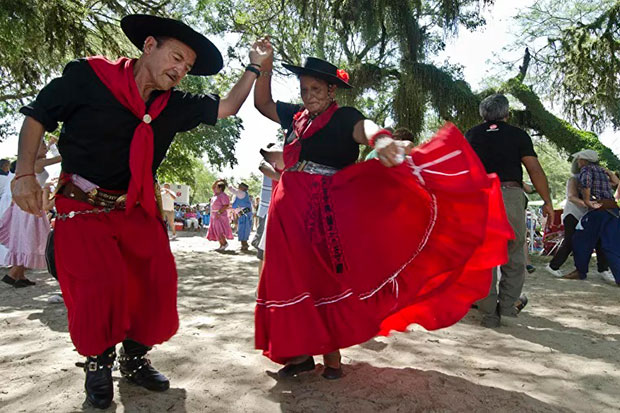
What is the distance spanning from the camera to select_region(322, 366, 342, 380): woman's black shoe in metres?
3.10

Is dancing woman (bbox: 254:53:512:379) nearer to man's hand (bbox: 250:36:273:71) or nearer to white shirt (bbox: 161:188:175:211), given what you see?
man's hand (bbox: 250:36:273:71)

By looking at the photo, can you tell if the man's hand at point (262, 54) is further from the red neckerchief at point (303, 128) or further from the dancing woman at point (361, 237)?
the red neckerchief at point (303, 128)

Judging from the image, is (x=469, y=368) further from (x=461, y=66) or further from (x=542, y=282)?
(x=461, y=66)

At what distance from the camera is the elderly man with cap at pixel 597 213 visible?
7.90 metres

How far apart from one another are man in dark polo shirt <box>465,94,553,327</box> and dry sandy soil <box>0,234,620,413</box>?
269mm

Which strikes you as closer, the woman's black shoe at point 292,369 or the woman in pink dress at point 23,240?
the woman's black shoe at point 292,369

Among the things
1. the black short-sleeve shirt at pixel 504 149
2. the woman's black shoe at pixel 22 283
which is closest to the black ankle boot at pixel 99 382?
the black short-sleeve shirt at pixel 504 149

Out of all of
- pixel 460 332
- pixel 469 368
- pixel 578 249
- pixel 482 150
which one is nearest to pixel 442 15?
pixel 578 249

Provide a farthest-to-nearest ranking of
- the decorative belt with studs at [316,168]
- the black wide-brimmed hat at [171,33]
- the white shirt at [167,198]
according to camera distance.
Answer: the white shirt at [167,198], the decorative belt with studs at [316,168], the black wide-brimmed hat at [171,33]

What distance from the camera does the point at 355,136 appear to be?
310 centimetres

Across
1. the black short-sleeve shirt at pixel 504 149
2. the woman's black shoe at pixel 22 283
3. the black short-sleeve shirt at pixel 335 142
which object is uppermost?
the black short-sleeve shirt at pixel 504 149

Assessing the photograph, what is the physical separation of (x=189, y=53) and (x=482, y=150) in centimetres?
317

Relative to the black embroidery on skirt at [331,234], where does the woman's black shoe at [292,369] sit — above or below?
below

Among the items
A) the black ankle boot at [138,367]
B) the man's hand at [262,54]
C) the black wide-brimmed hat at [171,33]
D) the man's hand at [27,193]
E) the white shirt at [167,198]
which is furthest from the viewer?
the white shirt at [167,198]
